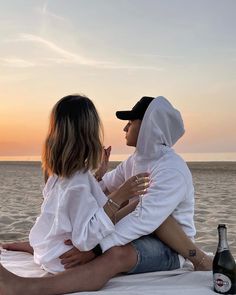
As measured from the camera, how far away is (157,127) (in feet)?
13.3

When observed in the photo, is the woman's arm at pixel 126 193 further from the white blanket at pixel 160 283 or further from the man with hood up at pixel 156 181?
the white blanket at pixel 160 283

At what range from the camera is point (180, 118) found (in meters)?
4.09

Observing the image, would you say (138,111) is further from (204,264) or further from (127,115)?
(204,264)

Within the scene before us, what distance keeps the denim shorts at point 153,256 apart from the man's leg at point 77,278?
92 millimetres

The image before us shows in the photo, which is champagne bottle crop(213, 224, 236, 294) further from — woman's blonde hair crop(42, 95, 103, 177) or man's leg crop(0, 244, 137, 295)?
woman's blonde hair crop(42, 95, 103, 177)

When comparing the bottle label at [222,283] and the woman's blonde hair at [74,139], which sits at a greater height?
the woman's blonde hair at [74,139]

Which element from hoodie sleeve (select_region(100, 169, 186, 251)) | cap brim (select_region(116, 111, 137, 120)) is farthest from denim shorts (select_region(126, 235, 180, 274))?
cap brim (select_region(116, 111, 137, 120))

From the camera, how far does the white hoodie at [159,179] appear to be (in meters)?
3.69

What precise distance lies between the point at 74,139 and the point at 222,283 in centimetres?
148

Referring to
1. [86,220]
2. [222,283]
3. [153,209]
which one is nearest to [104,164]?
[153,209]

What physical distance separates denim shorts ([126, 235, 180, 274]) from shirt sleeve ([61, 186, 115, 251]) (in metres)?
0.35

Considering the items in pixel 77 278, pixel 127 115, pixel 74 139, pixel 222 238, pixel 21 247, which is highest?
pixel 127 115

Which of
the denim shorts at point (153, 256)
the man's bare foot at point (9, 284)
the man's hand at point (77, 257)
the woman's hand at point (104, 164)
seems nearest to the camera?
the man's bare foot at point (9, 284)

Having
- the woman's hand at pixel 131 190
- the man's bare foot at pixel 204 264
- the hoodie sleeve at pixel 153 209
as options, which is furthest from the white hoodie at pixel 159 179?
the man's bare foot at pixel 204 264
